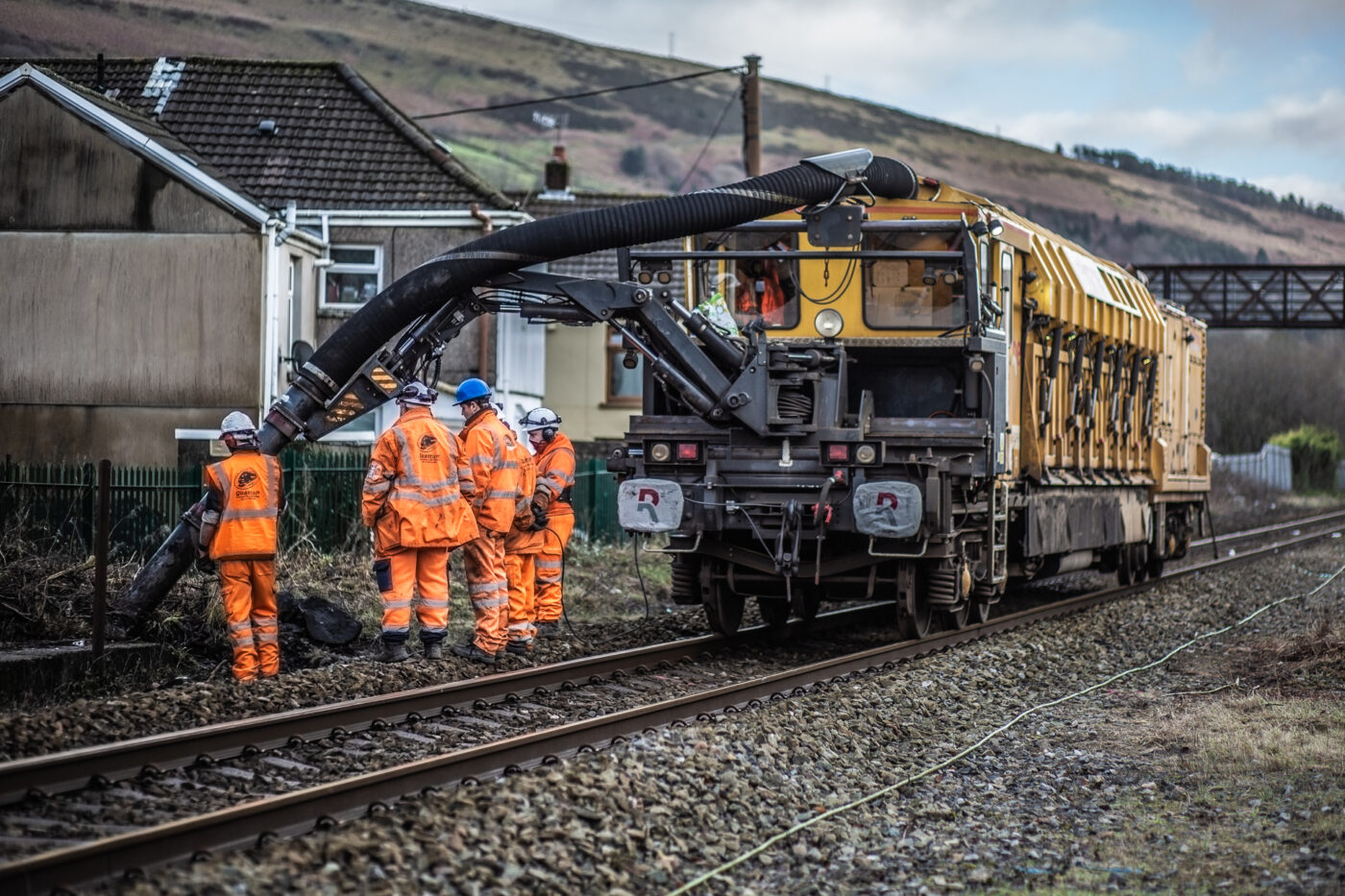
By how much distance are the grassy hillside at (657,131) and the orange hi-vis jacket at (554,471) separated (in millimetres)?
65352

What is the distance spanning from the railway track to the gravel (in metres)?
0.25

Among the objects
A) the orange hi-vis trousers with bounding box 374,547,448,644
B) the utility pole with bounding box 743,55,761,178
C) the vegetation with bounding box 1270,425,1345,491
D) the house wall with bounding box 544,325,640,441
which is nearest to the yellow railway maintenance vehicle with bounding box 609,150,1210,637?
the orange hi-vis trousers with bounding box 374,547,448,644

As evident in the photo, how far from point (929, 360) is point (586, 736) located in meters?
5.81

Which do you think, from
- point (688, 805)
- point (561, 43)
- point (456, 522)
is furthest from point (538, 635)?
point (561, 43)

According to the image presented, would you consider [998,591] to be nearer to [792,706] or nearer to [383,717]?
[792,706]

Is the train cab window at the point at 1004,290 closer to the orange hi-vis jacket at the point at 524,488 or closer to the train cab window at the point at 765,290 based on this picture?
the train cab window at the point at 765,290

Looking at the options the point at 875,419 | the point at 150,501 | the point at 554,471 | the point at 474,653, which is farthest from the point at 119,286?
the point at 875,419

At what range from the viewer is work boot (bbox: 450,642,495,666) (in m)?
10.4

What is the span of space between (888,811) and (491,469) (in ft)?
15.5

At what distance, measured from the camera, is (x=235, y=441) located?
9.75 meters

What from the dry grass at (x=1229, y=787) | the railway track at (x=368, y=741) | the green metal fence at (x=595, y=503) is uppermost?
the green metal fence at (x=595, y=503)

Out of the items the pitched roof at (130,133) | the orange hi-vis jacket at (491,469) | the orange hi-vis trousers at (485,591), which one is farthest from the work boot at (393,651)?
the pitched roof at (130,133)

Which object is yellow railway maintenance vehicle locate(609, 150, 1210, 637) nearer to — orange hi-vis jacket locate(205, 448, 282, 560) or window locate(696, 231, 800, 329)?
window locate(696, 231, 800, 329)

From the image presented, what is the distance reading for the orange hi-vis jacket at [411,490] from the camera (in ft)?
32.0
